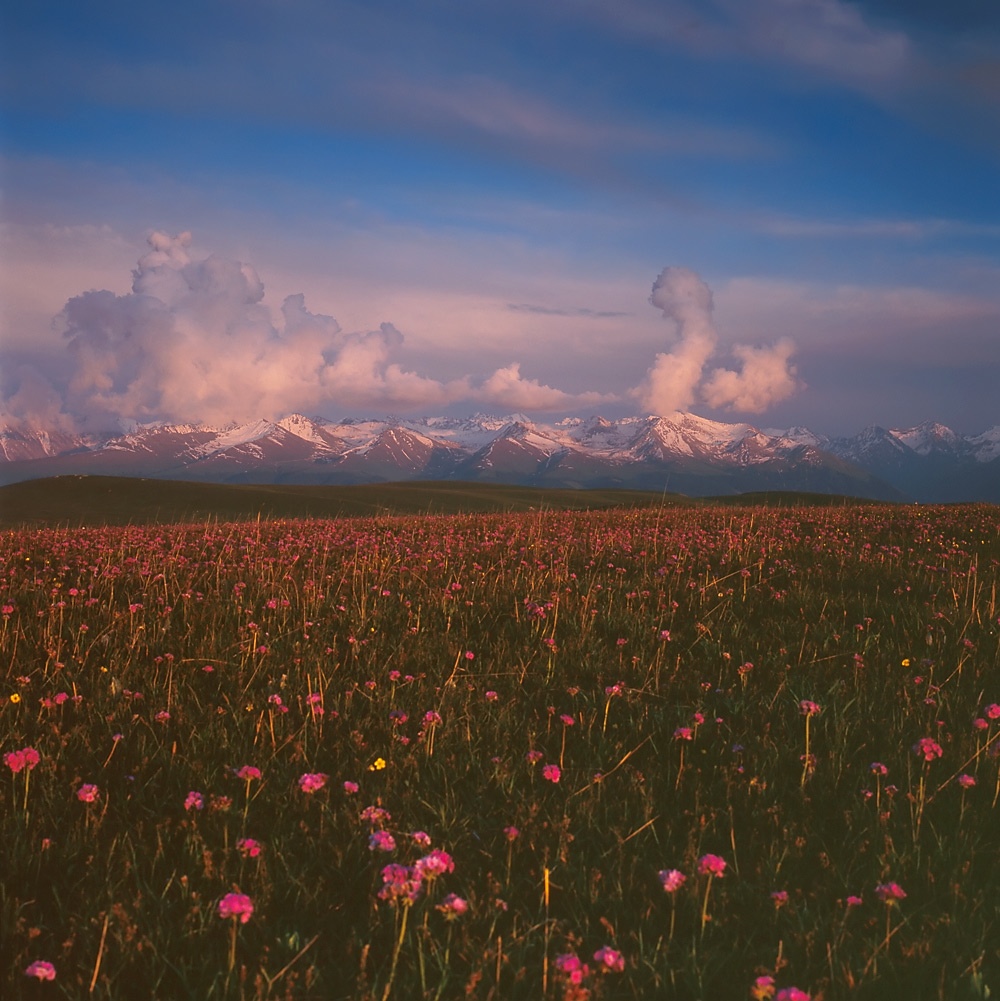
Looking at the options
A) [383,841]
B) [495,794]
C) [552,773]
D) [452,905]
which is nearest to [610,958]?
[452,905]

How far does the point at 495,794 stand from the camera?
13.1 feet

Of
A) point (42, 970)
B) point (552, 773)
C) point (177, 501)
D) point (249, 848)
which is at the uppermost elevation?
point (177, 501)

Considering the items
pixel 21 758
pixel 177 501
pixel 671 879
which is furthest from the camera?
pixel 177 501

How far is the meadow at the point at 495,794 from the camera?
2805 mm

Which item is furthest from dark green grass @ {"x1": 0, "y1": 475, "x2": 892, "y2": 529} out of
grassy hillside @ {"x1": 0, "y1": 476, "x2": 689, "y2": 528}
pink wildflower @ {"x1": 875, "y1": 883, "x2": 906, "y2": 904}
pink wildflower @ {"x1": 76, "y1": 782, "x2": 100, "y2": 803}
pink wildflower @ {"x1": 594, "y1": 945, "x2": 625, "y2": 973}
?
pink wildflower @ {"x1": 594, "y1": 945, "x2": 625, "y2": 973}

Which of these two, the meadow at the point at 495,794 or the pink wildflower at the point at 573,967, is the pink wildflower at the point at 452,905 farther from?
the pink wildflower at the point at 573,967

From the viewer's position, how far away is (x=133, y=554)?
420 inches

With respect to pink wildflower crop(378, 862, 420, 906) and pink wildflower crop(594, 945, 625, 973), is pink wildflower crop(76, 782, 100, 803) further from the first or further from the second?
pink wildflower crop(594, 945, 625, 973)

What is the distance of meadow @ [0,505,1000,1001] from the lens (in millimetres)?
2805

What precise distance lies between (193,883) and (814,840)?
293 centimetres

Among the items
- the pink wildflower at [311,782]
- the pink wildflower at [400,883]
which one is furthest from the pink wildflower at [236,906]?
the pink wildflower at [311,782]

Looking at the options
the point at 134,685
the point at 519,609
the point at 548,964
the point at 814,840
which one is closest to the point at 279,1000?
the point at 548,964

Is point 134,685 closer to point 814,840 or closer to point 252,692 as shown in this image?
point 252,692

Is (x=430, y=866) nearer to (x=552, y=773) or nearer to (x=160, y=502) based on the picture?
(x=552, y=773)
